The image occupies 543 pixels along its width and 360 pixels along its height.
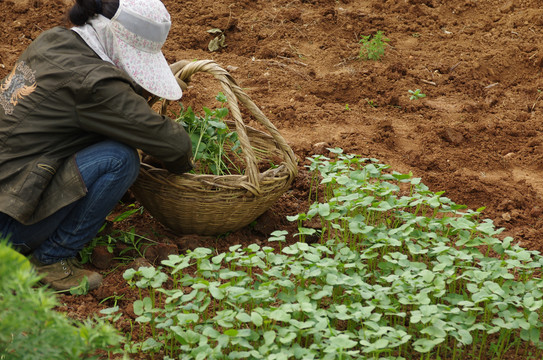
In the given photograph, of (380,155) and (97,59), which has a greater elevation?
(97,59)

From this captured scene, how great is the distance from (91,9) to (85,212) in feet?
2.85

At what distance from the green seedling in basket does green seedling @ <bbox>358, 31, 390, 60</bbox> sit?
82.5 inches

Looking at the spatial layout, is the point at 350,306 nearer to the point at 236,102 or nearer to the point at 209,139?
the point at 236,102

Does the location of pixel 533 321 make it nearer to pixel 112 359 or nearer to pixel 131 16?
pixel 112 359

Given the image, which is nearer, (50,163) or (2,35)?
(50,163)

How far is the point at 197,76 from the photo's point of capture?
4.82 meters

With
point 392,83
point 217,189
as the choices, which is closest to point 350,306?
point 217,189

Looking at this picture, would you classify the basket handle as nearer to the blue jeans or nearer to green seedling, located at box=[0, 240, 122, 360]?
the blue jeans

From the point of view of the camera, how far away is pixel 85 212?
288 cm

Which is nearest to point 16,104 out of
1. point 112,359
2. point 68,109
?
point 68,109

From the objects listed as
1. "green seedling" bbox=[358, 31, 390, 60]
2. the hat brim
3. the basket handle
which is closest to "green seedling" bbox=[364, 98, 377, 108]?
"green seedling" bbox=[358, 31, 390, 60]

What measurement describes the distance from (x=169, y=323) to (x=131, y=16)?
4.18ft

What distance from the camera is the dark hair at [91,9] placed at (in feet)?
9.09

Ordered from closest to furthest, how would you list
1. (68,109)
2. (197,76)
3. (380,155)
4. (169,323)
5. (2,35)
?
(169,323), (68,109), (380,155), (197,76), (2,35)
